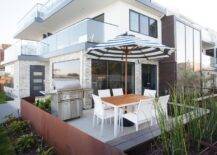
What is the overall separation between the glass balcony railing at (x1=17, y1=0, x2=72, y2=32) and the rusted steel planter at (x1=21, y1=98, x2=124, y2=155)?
873 centimetres

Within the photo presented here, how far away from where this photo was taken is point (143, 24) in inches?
504

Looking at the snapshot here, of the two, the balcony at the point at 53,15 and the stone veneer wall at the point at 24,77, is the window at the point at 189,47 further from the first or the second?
the stone veneer wall at the point at 24,77

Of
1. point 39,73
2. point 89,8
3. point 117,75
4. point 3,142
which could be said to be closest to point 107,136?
point 3,142

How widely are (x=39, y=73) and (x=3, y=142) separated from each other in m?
13.5

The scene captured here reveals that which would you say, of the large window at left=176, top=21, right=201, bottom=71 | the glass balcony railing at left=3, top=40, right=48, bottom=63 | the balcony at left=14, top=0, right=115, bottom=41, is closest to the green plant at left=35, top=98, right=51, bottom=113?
the balcony at left=14, top=0, right=115, bottom=41

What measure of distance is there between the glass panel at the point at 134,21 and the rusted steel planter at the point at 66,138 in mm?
8125

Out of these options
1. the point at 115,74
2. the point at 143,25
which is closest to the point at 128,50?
the point at 115,74

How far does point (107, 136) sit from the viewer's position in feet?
17.9

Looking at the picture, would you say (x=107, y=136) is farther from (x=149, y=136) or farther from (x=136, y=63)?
(x=136, y=63)

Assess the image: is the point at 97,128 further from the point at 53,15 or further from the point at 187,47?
the point at 187,47

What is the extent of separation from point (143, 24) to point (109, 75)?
4425 mm

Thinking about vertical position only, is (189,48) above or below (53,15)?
below

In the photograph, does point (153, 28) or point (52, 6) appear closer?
point (153, 28)

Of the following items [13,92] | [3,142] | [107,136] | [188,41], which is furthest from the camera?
[13,92]
